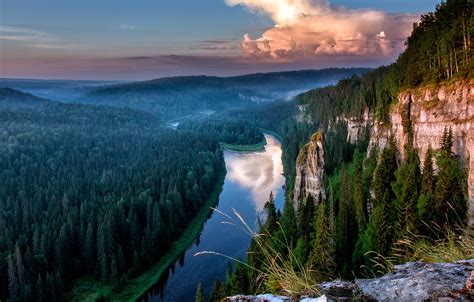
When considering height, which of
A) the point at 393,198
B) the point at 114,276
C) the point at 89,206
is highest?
the point at 393,198

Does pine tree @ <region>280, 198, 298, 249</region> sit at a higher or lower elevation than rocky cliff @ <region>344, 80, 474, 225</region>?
lower

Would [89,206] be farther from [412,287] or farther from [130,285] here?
[412,287]

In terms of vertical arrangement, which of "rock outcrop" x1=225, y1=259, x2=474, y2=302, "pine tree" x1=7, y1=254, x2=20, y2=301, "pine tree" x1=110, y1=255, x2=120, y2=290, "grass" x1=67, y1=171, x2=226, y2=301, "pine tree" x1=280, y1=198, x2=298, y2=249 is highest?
"rock outcrop" x1=225, y1=259, x2=474, y2=302

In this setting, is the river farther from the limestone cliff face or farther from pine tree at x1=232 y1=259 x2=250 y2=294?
the limestone cliff face

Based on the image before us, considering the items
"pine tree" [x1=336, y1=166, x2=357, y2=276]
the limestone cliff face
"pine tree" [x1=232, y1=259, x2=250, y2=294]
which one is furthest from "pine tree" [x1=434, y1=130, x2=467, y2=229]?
"pine tree" [x1=232, y1=259, x2=250, y2=294]

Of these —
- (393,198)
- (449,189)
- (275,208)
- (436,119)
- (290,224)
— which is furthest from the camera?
(275,208)

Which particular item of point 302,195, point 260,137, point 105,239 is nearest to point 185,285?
point 105,239

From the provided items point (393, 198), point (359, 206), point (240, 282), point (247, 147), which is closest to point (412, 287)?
point (240, 282)
